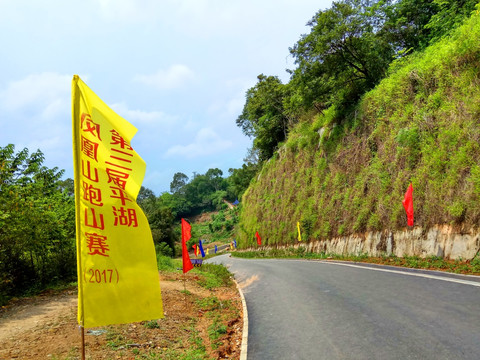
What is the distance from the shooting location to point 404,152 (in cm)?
1505

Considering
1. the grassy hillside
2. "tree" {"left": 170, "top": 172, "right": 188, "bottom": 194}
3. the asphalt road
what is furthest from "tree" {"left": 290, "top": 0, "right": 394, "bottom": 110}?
"tree" {"left": 170, "top": 172, "right": 188, "bottom": 194}

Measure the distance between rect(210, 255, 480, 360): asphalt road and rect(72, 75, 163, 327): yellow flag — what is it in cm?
262

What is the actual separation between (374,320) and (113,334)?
536cm

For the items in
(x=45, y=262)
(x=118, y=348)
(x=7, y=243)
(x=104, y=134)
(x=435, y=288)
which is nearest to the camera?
(x=104, y=134)

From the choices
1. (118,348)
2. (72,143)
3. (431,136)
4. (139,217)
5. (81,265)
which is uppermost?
(431,136)

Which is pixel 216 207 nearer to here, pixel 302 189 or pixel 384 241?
pixel 302 189

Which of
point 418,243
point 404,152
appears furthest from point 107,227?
point 404,152

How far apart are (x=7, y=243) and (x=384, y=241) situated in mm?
14956

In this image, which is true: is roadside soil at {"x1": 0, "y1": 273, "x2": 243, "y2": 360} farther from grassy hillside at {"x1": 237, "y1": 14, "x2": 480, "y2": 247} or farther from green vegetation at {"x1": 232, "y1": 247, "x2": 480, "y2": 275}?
grassy hillside at {"x1": 237, "y1": 14, "x2": 480, "y2": 247}

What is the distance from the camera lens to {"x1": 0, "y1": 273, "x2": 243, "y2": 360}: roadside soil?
18.7 feet

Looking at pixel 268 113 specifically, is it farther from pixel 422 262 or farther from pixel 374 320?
pixel 374 320

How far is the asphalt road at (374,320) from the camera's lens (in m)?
4.83

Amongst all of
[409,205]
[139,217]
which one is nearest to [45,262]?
[139,217]

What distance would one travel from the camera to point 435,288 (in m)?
7.82
